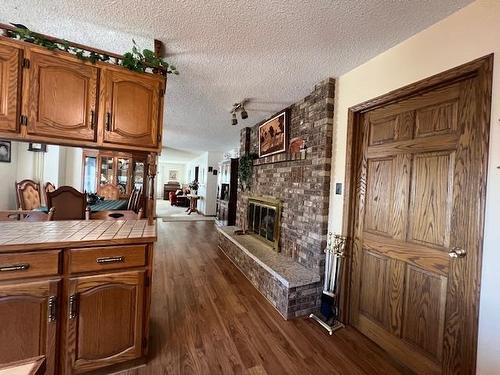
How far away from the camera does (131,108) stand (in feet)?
5.57

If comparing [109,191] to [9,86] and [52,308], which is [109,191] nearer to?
[9,86]

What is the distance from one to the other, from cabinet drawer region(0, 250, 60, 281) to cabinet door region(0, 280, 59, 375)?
0.05m

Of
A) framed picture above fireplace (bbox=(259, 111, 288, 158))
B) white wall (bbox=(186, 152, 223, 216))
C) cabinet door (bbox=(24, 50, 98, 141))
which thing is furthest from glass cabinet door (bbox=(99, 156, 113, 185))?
cabinet door (bbox=(24, 50, 98, 141))

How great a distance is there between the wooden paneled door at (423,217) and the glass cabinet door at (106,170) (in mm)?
5843

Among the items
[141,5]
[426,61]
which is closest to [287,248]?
[426,61]

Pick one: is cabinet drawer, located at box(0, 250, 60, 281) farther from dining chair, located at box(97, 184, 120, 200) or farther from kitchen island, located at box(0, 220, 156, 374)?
dining chair, located at box(97, 184, 120, 200)

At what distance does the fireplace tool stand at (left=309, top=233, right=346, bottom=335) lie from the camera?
2.07 m

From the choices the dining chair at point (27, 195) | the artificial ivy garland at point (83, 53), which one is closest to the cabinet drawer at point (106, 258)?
the artificial ivy garland at point (83, 53)

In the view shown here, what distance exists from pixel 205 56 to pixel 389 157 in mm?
1776

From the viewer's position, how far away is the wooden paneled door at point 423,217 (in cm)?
129

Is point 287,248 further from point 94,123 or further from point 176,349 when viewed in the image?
point 94,123

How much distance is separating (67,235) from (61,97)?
2.98 feet

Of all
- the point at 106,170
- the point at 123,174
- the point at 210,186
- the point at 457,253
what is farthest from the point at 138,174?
the point at 457,253

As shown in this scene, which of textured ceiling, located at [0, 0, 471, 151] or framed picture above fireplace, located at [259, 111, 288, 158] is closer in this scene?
textured ceiling, located at [0, 0, 471, 151]
